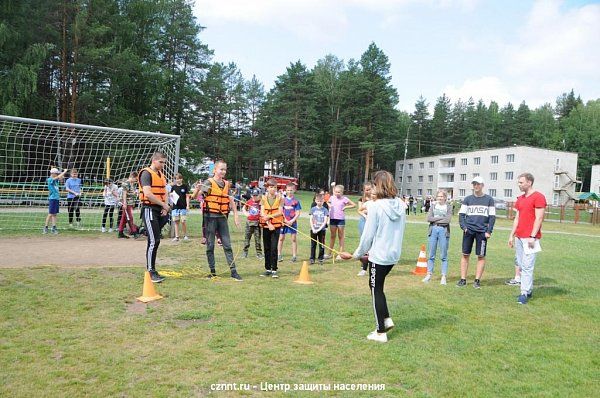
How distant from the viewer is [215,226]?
7.71m

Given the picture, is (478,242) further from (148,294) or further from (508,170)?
(508,170)

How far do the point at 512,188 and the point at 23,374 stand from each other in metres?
65.1

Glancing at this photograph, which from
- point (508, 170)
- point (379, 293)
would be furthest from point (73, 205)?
point (508, 170)

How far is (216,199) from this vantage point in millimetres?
7594

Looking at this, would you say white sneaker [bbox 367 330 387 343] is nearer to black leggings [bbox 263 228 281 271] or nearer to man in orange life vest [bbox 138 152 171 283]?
black leggings [bbox 263 228 281 271]

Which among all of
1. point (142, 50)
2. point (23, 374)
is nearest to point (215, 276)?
point (23, 374)

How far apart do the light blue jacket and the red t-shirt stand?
364 cm

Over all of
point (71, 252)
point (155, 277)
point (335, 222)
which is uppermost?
point (335, 222)

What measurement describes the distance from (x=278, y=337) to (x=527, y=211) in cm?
519

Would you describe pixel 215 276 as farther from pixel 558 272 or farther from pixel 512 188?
pixel 512 188

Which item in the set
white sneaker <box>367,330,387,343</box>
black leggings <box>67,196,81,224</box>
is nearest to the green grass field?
white sneaker <box>367,330,387,343</box>

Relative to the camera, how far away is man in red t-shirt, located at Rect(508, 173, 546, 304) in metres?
7.11

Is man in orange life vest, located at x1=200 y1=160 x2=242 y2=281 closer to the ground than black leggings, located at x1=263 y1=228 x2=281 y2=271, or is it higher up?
higher up

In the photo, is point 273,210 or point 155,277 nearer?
point 155,277
